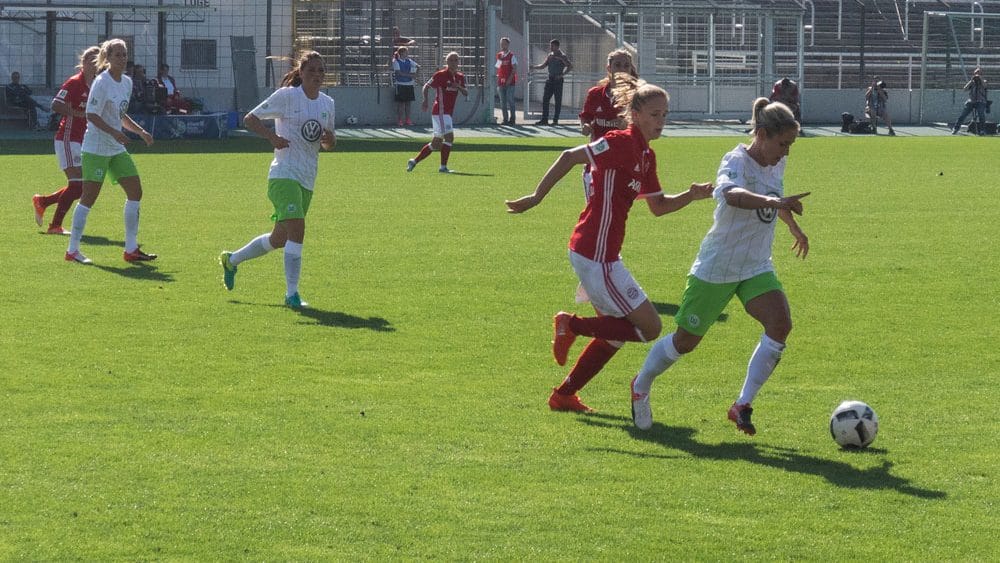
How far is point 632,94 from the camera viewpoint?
7.80 metres

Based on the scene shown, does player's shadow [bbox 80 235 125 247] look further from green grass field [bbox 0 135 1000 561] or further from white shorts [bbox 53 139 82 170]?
white shorts [bbox 53 139 82 170]

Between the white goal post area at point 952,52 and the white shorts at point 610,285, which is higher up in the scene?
the white goal post area at point 952,52

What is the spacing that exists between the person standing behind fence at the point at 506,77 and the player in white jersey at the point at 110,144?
78.4 feet

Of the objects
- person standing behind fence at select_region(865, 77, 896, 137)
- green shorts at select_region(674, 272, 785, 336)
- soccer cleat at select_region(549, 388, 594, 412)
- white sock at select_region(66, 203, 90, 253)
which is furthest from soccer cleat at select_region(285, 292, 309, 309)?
person standing behind fence at select_region(865, 77, 896, 137)

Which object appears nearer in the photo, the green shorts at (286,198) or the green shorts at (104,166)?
the green shorts at (286,198)

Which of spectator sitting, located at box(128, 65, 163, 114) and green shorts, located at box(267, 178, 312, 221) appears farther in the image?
spectator sitting, located at box(128, 65, 163, 114)

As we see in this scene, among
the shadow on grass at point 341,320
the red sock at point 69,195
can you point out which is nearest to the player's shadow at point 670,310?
the shadow on grass at point 341,320

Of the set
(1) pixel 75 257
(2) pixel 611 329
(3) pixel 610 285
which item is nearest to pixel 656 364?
(2) pixel 611 329

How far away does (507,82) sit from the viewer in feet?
127

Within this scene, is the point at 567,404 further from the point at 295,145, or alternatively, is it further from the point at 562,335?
the point at 295,145

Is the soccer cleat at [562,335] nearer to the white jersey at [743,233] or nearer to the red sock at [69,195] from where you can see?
the white jersey at [743,233]

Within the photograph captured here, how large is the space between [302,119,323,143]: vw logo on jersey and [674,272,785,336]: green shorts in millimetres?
4920

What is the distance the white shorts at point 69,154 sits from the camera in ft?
51.5

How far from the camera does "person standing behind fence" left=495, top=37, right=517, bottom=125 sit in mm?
38031
